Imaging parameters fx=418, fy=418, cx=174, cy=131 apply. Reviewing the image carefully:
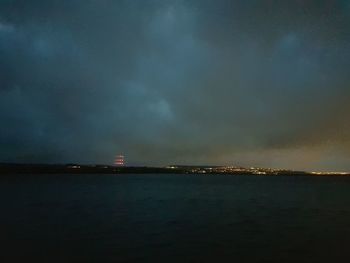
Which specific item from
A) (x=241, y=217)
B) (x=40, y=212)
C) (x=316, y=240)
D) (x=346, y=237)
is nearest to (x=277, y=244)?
(x=316, y=240)

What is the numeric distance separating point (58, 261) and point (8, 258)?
12.1 feet

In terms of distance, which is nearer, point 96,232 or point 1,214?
point 96,232

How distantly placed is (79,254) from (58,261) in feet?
7.75

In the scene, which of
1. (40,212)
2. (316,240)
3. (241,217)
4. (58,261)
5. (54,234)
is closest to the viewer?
(58,261)

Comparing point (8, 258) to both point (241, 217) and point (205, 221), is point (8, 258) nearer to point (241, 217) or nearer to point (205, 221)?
point (205, 221)

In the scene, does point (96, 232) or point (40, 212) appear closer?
point (96, 232)

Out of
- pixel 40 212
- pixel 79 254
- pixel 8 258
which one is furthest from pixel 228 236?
pixel 40 212

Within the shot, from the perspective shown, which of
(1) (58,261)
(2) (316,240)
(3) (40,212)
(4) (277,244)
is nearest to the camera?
(1) (58,261)

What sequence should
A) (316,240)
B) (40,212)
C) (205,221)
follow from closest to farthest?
1. (316,240)
2. (205,221)
3. (40,212)

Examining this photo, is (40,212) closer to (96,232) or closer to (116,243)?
(96,232)

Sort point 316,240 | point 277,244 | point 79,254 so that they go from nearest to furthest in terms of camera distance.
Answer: point 79,254 < point 277,244 < point 316,240

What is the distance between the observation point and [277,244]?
3700 centimetres

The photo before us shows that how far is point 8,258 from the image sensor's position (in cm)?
3033

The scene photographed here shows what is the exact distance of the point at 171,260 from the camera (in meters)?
30.7
